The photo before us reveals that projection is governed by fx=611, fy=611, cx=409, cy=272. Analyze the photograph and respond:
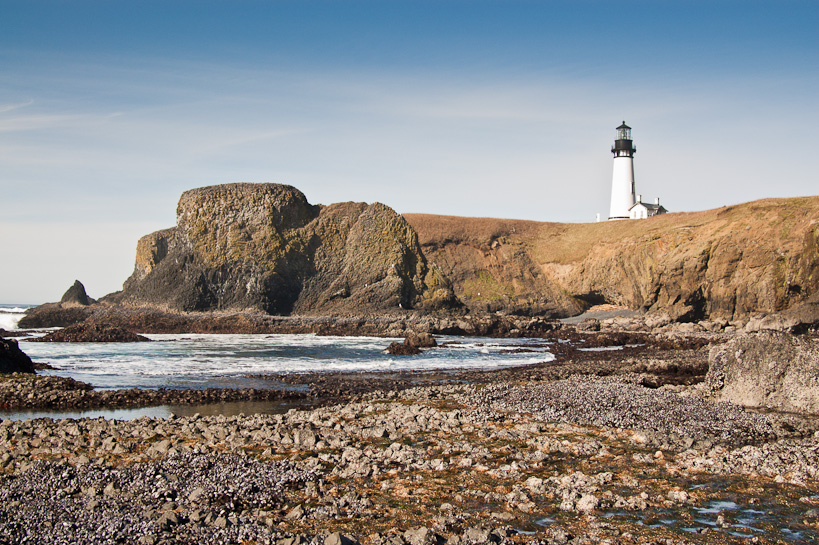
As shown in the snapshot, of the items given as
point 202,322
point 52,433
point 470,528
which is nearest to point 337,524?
point 470,528

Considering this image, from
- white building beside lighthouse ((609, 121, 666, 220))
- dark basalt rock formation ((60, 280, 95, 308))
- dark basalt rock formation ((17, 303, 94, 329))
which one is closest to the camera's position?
dark basalt rock formation ((17, 303, 94, 329))

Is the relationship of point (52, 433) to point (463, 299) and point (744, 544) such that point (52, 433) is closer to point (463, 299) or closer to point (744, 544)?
point (744, 544)

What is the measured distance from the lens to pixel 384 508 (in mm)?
6824

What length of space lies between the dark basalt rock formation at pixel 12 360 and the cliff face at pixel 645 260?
39.6 m

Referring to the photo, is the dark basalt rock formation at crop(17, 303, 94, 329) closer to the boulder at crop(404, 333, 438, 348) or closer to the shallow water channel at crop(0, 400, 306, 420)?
the boulder at crop(404, 333, 438, 348)

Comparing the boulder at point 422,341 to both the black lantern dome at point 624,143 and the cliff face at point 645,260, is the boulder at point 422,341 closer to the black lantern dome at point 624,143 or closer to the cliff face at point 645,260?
the cliff face at point 645,260

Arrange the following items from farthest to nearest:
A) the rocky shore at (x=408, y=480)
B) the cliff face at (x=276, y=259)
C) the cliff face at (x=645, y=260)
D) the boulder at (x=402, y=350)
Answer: the cliff face at (x=276, y=259) → the cliff face at (x=645, y=260) → the boulder at (x=402, y=350) → the rocky shore at (x=408, y=480)

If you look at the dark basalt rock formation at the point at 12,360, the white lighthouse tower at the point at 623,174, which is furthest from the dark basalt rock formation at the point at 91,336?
the white lighthouse tower at the point at 623,174

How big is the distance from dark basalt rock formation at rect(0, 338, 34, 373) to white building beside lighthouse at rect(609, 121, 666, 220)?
Result: 6195 centimetres

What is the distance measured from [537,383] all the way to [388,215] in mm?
40425

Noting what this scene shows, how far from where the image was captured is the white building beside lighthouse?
68.8m

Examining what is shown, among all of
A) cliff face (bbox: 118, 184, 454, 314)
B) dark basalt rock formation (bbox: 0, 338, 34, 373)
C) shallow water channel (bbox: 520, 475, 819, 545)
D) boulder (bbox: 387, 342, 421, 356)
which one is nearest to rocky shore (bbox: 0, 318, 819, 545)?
shallow water channel (bbox: 520, 475, 819, 545)

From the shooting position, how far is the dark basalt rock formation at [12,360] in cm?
1776

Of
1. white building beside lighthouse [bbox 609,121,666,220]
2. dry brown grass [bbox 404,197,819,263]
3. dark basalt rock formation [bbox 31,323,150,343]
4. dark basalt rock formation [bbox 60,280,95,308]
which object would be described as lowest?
dark basalt rock formation [bbox 31,323,150,343]
